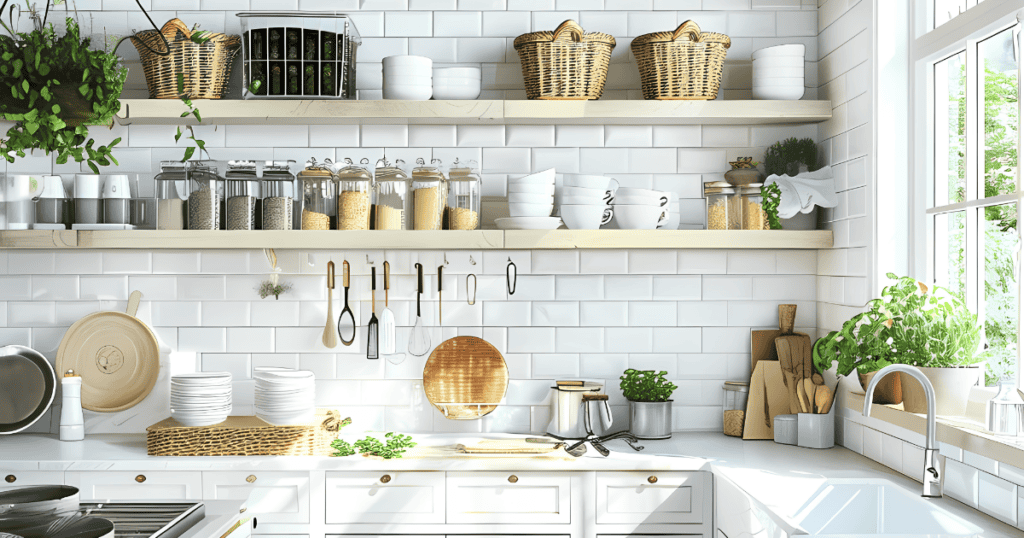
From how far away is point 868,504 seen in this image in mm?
2328

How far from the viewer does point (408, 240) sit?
2.83 metres

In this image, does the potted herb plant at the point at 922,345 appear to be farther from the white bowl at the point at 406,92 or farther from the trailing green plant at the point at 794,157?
the white bowl at the point at 406,92

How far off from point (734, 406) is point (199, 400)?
2.06 metres

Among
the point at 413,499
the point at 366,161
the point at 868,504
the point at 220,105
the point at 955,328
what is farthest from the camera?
the point at 366,161

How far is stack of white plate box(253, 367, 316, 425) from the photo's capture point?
9.14ft

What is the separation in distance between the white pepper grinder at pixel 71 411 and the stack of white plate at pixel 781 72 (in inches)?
113

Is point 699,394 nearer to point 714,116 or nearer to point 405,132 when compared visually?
point 714,116

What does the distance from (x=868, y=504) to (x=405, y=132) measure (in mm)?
2160

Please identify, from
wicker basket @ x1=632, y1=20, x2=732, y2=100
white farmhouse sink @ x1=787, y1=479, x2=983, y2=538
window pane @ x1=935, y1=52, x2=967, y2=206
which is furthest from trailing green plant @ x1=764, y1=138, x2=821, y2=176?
white farmhouse sink @ x1=787, y1=479, x2=983, y2=538

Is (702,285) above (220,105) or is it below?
below

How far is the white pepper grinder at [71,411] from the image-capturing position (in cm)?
288

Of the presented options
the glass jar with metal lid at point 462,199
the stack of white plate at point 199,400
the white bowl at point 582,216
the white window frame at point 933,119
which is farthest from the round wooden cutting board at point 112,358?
the white window frame at point 933,119

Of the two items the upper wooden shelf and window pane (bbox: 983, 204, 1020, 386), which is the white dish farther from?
window pane (bbox: 983, 204, 1020, 386)

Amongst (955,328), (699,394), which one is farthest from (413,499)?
(955,328)
